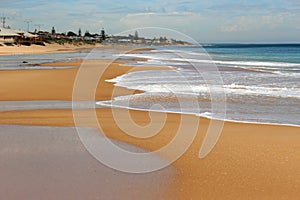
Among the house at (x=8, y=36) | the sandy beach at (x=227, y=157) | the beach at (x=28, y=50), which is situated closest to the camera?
the sandy beach at (x=227, y=157)

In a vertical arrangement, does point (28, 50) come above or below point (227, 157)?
below

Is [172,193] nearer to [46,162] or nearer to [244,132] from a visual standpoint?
[46,162]

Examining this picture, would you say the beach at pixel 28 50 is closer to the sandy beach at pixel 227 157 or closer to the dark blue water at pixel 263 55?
the dark blue water at pixel 263 55

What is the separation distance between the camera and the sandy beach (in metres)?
5.13

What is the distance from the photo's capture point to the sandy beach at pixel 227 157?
5.13 metres

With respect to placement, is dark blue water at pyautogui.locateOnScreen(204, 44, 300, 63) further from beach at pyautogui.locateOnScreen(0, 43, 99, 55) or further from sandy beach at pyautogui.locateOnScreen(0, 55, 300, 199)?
sandy beach at pyautogui.locateOnScreen(0, 55, 300, 199)

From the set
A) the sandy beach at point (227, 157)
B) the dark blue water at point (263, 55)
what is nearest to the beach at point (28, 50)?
the dark blue water at point (263, 55)

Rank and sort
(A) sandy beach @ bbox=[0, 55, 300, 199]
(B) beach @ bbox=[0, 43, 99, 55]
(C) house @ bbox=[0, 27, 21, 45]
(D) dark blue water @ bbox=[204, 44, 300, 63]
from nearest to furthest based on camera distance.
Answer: (A) sandy beach @ bbox=[0, 55, 300, 199]
(D) dark blue water @ bbox=[204, 44, 300, 63]
(B) beach @ bbox=[0, 43, 99, 55]
(C) house @ bbox=[0, 27, 21, 45]

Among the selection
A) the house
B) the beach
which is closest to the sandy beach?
the beach

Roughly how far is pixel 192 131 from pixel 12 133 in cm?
361

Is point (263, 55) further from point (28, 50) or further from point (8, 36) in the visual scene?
point (8, 36)

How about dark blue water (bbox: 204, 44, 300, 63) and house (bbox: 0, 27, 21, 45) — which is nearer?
dark blue water (bbox: 204, 44, 300, 63)

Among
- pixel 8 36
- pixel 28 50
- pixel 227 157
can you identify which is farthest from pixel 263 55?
pixel 227 157

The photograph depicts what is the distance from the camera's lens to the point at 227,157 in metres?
6.55
